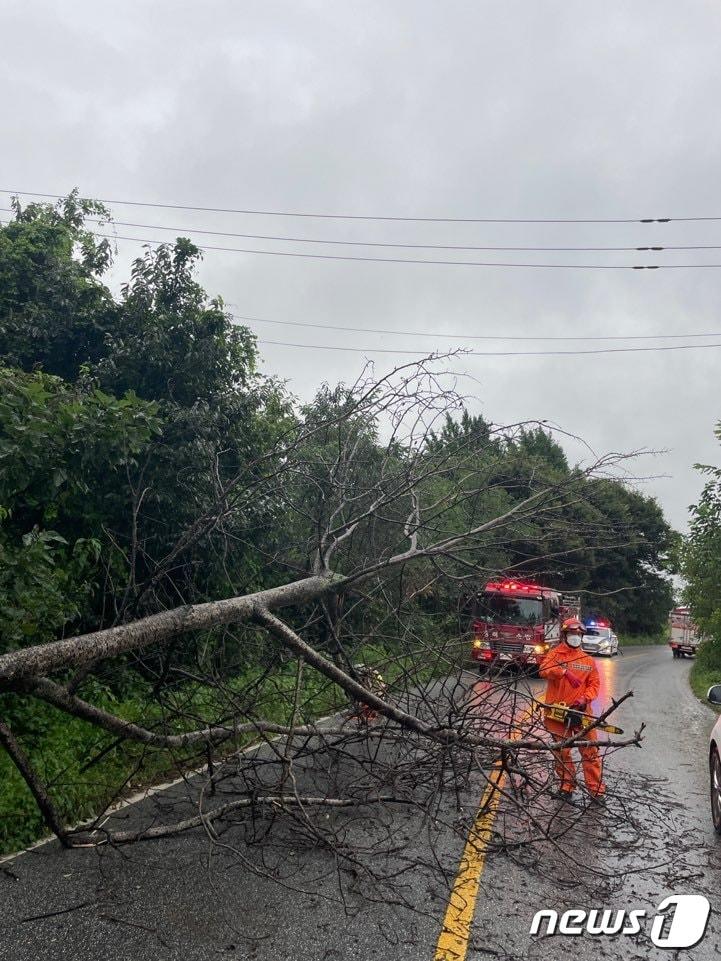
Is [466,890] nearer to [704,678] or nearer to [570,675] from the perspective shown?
Result: [570,675]

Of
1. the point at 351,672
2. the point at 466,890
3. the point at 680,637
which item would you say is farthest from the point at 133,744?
the point at 680,637

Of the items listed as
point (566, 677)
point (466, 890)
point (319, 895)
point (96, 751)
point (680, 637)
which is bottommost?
point (96, 751)

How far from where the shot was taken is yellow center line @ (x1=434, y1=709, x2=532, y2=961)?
13.2 ft

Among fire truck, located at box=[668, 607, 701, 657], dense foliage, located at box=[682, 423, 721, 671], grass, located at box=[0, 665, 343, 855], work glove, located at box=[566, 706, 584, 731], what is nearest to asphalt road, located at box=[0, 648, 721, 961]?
grass, located at box=[0, 665, 343, 855]

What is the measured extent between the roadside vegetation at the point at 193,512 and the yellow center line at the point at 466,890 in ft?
3.43

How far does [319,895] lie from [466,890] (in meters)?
0.79

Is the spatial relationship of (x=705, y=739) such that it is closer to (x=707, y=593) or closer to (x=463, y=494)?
(x=463, y=494)

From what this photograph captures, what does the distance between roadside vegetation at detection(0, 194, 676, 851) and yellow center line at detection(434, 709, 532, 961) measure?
105 cm

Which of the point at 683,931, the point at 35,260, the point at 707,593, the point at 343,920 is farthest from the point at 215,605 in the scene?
the point at 707,593

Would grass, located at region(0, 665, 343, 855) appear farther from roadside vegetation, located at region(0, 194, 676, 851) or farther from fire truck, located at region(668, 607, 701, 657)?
fire truck, located at region(668, 607, 701, 657)

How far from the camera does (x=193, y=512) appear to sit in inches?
396

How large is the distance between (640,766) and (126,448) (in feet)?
19.3

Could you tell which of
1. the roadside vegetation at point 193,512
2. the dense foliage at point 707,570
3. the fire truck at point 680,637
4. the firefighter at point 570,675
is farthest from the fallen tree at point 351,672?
the fire truck at point 680,637

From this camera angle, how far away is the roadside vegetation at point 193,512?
20.4ft
